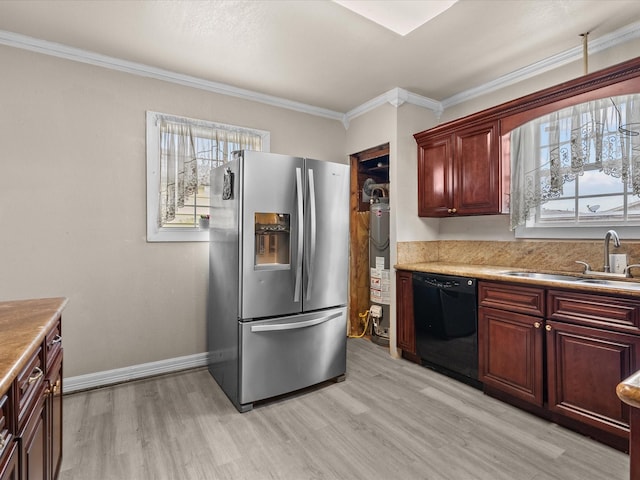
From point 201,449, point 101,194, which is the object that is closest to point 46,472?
point 201,449

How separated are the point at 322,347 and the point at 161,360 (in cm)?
145

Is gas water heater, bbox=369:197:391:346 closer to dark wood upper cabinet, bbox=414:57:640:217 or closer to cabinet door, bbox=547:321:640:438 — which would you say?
dark wood upper cabinet, bbox=414:57:640:217

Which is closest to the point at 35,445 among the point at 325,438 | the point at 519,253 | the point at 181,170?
the point at 325,438

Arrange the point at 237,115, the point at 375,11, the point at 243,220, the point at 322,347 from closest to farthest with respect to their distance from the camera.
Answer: the point at 375,11, the point at 243,220, the point at 322,347, the point at 237,115

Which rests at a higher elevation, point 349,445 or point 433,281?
point 433,281

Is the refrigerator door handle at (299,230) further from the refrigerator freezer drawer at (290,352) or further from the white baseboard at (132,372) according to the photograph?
the white baseboard at (132,372)

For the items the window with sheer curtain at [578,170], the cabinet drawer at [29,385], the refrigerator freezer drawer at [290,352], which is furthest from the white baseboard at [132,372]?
the window with sheer curtain at [578,170]

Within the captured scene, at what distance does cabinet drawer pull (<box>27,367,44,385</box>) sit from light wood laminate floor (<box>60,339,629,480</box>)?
34.6 inches

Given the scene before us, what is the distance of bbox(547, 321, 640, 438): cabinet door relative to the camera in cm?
189

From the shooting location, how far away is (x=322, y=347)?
270cm

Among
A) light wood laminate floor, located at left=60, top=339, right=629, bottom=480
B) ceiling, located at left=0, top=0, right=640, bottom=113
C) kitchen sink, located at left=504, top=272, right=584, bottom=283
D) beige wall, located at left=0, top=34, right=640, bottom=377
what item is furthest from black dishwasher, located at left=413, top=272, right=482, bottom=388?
ceiling, located at left=0, top=0, right=640, bottom=113

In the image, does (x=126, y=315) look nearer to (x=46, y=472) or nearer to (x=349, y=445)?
(x=46, y=472)

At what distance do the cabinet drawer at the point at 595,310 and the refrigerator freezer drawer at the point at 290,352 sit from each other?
149cm

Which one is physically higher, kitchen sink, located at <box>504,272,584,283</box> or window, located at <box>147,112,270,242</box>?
window, located at <box>147,112,270,242</box>
